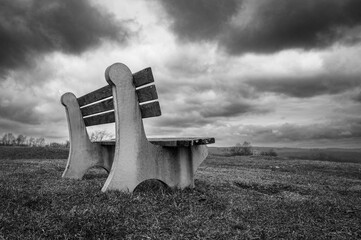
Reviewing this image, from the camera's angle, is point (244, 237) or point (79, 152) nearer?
point (244, 237)

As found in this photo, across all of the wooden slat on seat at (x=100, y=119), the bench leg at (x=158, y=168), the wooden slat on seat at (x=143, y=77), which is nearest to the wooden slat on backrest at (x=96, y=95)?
the wooden slat on seat at (x=100, y=119)

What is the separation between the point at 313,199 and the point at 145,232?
371 cm

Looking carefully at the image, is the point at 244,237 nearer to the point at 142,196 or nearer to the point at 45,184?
the point at 142,196

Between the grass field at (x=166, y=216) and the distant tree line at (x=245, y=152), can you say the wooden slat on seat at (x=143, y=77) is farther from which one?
the distant tree line at (x=245, y=152)

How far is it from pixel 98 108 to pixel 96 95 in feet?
1.02

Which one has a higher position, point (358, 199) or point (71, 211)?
point (71, 211)

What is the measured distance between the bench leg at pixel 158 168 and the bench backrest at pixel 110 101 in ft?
2.26

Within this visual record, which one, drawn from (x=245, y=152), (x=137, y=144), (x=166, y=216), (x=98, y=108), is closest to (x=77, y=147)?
(x=98, y=108)

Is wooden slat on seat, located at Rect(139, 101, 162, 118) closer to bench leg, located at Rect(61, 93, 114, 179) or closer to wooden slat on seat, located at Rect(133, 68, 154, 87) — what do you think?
wooden slat on seat, located at Rect(133, 68, 154, 87)

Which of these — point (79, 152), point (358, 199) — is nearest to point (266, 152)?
point (358, 199)

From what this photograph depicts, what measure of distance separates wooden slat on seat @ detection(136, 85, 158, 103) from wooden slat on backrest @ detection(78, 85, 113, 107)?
0.76 metres

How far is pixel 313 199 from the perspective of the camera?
516cm

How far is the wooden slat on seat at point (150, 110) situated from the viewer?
166 inches

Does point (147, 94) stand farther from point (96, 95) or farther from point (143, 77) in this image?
point (96, 95)
